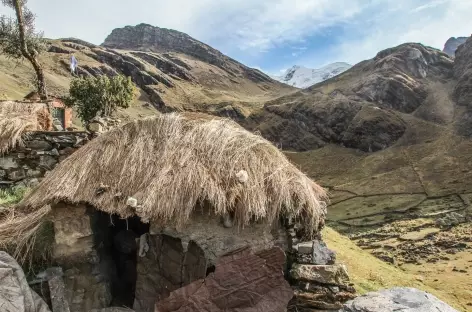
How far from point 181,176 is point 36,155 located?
566cm

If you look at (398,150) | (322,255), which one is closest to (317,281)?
(322,255)

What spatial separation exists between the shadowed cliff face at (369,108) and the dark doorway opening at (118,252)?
11314 cm

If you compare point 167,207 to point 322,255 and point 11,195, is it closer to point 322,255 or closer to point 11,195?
point 322,255

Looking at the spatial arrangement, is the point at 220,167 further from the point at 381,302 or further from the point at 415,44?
the point at 415,44

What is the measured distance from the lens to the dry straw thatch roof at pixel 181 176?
21.1 feet

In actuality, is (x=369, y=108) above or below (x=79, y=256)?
above

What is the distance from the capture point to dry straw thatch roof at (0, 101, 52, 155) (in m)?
10.1

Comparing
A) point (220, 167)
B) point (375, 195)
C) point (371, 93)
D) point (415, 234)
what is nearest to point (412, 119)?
point (371, 93)

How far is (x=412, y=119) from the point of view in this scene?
123 metres

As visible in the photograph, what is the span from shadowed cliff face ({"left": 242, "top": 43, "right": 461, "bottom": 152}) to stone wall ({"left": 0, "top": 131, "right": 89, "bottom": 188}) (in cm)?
11128

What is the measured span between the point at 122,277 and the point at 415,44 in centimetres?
17309

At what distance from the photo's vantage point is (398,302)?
478 cm

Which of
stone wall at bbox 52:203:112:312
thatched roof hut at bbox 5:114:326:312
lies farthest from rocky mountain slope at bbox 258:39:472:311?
stone wall at bbox 52:203:112:312

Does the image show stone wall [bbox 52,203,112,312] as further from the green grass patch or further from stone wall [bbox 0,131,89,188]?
stone wall [bbox 0,131,89,188]
